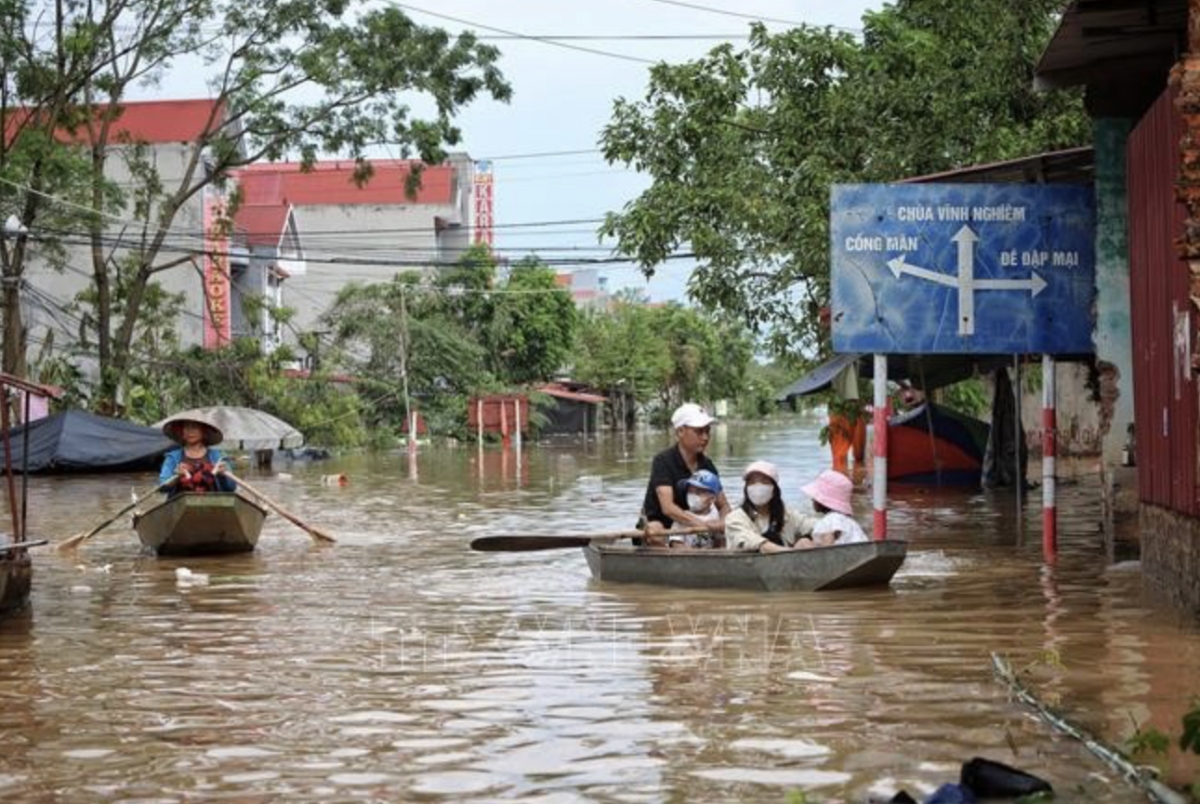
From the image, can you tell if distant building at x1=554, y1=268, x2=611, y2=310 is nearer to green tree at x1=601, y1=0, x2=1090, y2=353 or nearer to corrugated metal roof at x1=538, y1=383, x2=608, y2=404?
corrugated metal roof at x1=538, y1=383, x2=608, y2=404

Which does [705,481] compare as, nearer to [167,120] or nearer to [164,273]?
[164,273]

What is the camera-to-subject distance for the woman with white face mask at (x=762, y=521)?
13.8m

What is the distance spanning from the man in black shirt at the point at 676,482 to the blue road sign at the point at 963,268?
1.55 m

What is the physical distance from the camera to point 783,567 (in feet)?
44.5

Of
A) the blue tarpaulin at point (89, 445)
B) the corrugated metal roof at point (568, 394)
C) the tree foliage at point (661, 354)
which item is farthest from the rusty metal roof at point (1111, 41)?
the tree foliage at point (661, 354)

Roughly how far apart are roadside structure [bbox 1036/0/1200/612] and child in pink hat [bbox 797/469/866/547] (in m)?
2.14

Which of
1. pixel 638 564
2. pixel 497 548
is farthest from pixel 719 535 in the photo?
pixel 497 548

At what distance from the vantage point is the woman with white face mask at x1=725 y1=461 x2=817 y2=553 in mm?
13781

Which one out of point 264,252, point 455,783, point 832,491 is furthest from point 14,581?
point 264,252

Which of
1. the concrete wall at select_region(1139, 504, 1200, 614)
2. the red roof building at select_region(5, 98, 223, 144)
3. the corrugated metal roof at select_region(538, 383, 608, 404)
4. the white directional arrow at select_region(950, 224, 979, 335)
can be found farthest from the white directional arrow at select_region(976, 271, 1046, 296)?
the corrugated metal roof at select_region(538, 383, 608, 404)

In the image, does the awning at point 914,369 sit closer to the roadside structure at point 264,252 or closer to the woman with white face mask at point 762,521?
the woman with white face mask at point 762,521

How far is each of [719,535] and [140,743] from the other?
703 cm

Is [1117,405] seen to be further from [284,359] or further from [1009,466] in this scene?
[284,359]

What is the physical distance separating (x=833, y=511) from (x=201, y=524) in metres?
7.36
